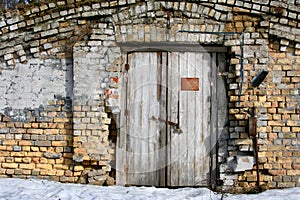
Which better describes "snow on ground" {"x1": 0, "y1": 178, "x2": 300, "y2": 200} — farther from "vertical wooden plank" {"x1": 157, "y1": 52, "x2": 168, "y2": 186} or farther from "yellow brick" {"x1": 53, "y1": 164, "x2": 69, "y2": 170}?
"vertical wooden plank" {"x1": 157, "y1": 52, "x2": 168, "y2": 186}

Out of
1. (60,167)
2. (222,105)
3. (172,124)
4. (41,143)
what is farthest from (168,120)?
(41,143)

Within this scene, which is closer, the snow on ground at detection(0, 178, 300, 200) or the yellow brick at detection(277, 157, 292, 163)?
the snow on ground at detection(0, 178, 300, 200)

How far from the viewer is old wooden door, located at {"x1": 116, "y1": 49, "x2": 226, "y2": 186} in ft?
15.2

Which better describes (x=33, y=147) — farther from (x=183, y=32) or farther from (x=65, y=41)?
(x=183, y=32)

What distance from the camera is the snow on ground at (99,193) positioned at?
12.9 ft

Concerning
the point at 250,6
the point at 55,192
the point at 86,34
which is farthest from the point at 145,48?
the point at 55,192

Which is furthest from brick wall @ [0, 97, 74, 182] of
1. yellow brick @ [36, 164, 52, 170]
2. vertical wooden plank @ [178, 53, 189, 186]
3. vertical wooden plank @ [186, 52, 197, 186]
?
vertical wooden plank @ [186, 52, 197, 186]

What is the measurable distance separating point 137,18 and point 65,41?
104cm

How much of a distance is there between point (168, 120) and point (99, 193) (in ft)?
4.44

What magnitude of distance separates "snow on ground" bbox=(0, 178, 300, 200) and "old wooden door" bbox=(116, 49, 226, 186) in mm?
321

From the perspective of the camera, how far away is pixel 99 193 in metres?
4.07

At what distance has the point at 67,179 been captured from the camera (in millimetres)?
4480

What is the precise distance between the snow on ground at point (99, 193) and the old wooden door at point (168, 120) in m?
0.32

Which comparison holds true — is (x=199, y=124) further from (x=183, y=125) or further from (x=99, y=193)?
(x=99, y=193)
